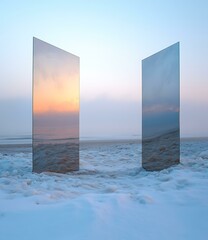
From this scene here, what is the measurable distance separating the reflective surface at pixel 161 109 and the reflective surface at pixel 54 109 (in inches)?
A: 64.7

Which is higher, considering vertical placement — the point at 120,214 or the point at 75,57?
the point at 75,57

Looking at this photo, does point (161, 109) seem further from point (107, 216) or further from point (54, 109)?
point (107, 216)

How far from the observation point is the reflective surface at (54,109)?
5152 millimetres

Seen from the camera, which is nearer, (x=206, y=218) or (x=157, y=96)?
(x=206, y=218)

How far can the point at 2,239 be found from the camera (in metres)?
1.76

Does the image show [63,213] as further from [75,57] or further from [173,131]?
[75,57]

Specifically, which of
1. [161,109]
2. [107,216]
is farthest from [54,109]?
[107,216]

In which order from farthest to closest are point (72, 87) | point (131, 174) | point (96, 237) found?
point (72, 87), point (131, 174), point (96, 237)

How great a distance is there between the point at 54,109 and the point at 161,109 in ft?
7.62

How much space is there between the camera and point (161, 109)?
5508 mm

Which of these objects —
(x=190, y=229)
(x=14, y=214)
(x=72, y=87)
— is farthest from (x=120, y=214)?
(x=72, y=87)

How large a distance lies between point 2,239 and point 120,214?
0.92m

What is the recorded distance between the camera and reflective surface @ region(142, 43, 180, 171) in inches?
205

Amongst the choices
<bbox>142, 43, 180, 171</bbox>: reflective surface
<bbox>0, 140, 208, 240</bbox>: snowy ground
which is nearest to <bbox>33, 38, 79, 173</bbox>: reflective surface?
<bbox>142, 43, 180, 171</bbox>: reflective surface
